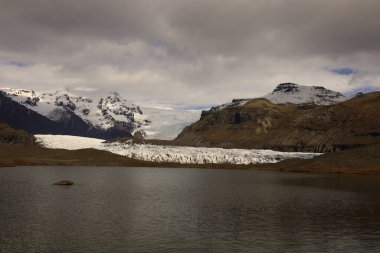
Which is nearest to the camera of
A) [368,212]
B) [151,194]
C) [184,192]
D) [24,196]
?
[368,212]

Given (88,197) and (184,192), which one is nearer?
(88,197)

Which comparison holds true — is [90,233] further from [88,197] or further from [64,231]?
[88,197]

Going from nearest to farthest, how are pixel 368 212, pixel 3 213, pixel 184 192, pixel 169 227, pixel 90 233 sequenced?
1. pixel 90 233
2. pixel 169 227
3. pixel 3 213
4. pixel 368 212
5. pixel 184 192

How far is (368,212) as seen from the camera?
231 feet

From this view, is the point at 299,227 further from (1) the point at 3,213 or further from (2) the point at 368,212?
(1) the point at 3,213

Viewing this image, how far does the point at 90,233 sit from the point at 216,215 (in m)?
20.4

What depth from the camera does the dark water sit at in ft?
149

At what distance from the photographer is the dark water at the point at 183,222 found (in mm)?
45344

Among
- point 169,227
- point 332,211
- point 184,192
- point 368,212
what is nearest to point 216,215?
point 169,227

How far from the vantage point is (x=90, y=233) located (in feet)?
163

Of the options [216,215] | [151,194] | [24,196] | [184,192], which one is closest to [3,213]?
[24,196]

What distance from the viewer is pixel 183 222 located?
58156mm

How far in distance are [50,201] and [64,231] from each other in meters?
25.5

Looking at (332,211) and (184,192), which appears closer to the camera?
(332,211)
